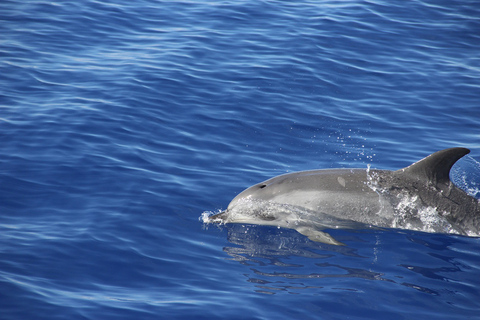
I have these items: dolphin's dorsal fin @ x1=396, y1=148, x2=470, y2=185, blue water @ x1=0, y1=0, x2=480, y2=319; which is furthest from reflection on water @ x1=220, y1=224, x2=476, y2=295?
dolphin's dorsal fin @ x1=396, y1=148, x2=470, y2=185

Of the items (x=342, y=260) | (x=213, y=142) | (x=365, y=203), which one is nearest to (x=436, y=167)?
(x=365, y=203)

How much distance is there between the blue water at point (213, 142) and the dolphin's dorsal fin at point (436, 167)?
0.95 meters

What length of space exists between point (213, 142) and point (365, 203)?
4.16 m

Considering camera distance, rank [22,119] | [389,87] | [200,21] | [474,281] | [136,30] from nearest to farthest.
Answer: [474,281], [22,119], [389,87], [136,30], [200,21]

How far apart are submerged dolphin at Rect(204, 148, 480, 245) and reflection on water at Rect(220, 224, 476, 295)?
0.17 metres

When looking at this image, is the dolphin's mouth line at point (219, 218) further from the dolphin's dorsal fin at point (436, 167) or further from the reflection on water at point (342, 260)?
the dolphin's dorsal fin at point (436, 167)

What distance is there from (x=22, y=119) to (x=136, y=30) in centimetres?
756

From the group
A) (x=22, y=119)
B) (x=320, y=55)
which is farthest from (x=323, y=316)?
(x=320, y=55)

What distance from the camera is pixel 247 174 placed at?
11062 millimetres

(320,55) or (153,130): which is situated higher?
(320,55)

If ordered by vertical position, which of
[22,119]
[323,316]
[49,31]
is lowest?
[323,316]

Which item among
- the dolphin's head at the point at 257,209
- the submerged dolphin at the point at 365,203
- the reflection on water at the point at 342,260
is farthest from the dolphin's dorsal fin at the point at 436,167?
the dolphin's head at the point at 257,209

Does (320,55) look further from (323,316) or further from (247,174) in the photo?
(323,316)

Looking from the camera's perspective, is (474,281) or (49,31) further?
(49,31)
